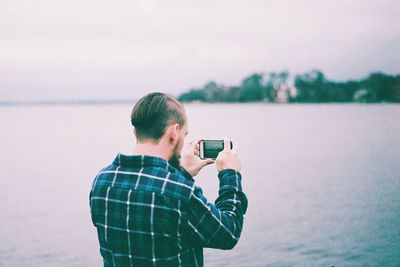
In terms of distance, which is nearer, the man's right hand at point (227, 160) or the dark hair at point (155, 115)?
the dark hair at point (155, 115)

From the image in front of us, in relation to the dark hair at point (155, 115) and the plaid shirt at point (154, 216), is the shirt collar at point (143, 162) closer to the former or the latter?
the plaid shirt at point (154, 216)

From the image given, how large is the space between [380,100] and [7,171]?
459ft

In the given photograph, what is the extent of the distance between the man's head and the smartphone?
459 millimetres

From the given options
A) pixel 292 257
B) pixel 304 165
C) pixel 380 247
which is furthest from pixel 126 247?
pixel 304 165

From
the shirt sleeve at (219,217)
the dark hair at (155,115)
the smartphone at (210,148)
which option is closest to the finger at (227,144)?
the smartphone at (210,148)

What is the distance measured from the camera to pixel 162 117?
224 cm

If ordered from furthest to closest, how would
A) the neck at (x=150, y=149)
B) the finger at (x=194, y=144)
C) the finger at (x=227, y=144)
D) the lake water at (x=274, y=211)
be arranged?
the lake water at (x=274, y=211)
the finger at (x=194, y=144)
the finger at (x=227, y=144)
the neck at (x=150, y=149)

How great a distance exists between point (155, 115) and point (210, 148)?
64cm

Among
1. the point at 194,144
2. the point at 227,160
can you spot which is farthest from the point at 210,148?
the point at 227,160

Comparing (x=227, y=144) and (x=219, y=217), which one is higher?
(x=227, y=144)

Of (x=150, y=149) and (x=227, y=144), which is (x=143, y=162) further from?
(x=227, y=144)

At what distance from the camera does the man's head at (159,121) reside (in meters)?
2.24

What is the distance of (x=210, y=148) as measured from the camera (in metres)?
2.78

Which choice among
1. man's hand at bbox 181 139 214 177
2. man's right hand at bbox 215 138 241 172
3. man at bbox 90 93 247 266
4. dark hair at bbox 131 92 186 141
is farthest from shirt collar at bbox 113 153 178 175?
man's hand at bbox 181 139 214 177
